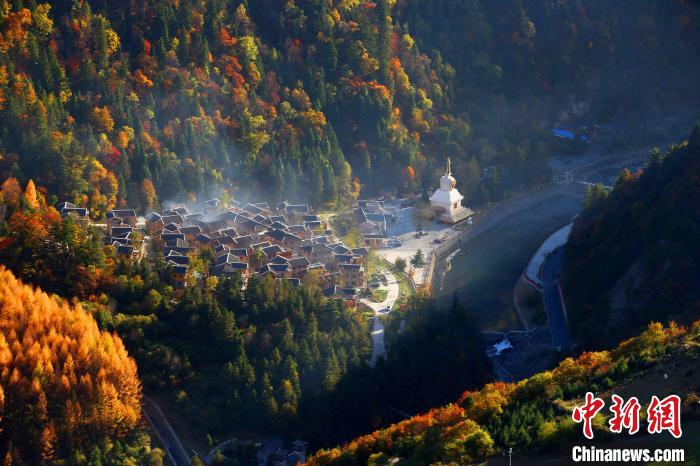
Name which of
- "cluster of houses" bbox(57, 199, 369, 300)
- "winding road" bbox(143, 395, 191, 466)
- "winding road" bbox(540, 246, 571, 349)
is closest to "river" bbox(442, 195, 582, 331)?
"winding road" bbox(540, 246, 571, 349)

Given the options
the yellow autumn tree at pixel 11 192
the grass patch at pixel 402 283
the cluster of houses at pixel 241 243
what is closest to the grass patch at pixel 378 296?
the grass patch at pixel 402 283

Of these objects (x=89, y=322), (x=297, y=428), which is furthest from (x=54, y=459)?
(x=297, y=428)

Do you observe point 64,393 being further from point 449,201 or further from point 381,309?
point 449,201

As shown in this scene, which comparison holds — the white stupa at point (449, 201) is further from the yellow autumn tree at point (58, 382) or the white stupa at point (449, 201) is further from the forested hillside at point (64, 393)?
the forested hillside at point (64, 393)

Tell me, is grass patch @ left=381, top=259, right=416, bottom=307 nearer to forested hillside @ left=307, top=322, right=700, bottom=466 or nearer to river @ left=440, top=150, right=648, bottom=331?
river @ left=440, top=150, right=648, bottom=331

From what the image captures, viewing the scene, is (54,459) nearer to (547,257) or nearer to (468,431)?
(468,431)

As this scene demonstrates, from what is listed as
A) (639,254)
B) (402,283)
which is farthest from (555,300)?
(402,283)

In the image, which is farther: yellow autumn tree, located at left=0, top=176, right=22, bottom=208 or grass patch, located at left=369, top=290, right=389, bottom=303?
grass patch, located at left=369, top=290, right=389, bottom=303
